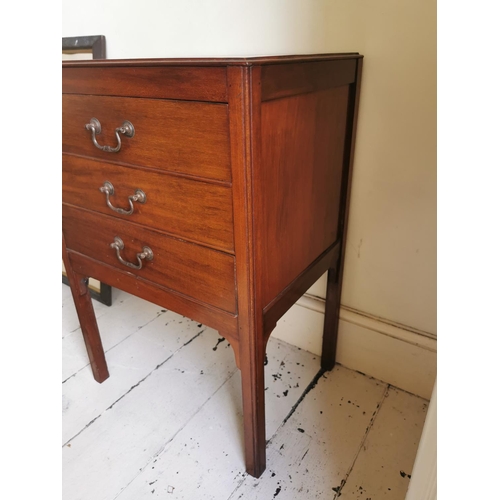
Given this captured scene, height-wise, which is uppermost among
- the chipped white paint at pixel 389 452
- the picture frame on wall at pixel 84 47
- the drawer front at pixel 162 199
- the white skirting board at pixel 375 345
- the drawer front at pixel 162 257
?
the picture frame on wall at pixel 84 47

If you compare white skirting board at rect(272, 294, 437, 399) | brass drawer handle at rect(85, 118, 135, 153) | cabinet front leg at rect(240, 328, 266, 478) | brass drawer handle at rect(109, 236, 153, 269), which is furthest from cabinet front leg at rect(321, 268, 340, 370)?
brass drawer handle at rect(85, 118, 135, 153)

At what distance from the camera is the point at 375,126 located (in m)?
0.94

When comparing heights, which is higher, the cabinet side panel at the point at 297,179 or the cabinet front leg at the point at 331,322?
the cabinet side panel at the point at 297,179

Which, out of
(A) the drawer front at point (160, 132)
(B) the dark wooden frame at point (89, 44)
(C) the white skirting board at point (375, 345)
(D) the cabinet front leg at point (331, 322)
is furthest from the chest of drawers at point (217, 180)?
(B) the dark wooden frame at point (89, 44)

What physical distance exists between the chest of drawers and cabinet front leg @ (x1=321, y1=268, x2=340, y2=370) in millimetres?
122

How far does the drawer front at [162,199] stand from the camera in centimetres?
69

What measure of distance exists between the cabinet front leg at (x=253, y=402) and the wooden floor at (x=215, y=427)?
0.17 ft

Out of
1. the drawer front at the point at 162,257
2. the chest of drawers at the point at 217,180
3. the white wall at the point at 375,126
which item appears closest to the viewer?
the chest of drawers at the point at 217,180

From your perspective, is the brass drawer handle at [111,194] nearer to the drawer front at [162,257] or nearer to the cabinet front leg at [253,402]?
the drawer front at [162,257]

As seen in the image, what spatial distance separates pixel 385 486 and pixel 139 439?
1.80 ft

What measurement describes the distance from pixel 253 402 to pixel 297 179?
1.41ft

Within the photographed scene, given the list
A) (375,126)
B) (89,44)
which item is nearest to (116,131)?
(375,126)

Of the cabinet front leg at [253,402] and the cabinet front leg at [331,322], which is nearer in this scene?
the cabinet front leg at [253,402]
